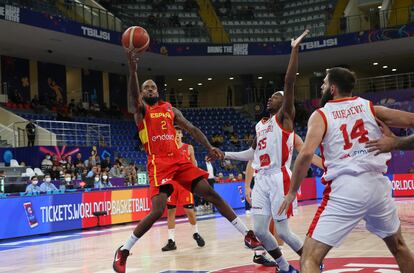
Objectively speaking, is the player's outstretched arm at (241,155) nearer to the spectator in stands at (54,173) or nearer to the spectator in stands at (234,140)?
the spectator in stands at (54,173)

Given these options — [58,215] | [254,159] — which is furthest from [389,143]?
[58,215]

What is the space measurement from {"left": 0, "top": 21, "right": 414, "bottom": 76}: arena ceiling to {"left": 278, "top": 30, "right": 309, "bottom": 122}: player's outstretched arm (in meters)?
19.4

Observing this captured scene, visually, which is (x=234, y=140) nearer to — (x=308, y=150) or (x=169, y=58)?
(x=169, y=58)

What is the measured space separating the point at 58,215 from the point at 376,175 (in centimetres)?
→ 1092

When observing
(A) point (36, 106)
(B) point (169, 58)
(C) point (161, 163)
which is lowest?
(C) point (161, 163)

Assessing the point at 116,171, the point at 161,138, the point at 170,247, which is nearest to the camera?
the point at 161,138

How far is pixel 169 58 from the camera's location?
1288 inches

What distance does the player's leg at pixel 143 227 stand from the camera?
682 cm

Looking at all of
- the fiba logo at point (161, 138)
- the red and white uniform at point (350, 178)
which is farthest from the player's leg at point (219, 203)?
the red and white uniform at point (350, 178)

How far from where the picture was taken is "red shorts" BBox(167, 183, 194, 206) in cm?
Result: 1032

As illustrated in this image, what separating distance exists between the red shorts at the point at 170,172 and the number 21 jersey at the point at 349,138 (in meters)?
2.77

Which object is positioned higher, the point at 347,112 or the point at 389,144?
the point at 347,112

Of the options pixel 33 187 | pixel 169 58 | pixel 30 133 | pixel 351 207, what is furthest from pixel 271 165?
pixel 169 58

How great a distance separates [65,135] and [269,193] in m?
19.2
